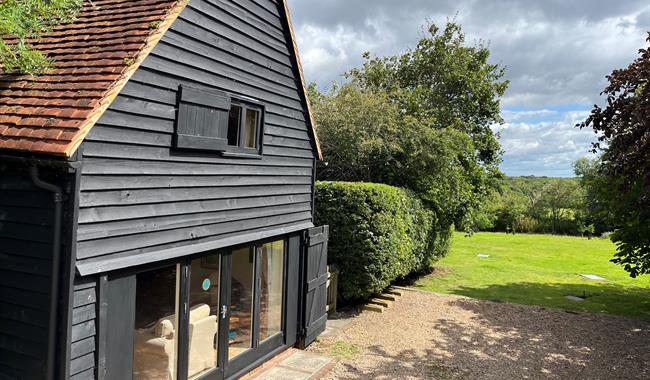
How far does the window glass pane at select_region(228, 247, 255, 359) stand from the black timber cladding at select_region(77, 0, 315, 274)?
0.54 meters

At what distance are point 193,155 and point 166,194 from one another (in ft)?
2.50

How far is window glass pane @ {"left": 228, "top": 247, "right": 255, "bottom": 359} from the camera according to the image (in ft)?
24.8

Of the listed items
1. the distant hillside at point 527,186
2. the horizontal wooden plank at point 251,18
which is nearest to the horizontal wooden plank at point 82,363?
the horizontal wooden plank at point 251,18

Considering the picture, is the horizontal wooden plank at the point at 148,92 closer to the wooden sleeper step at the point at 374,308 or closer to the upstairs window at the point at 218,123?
the upstairs window at the point at 218,123

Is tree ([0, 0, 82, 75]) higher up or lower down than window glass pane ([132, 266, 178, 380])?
higher up

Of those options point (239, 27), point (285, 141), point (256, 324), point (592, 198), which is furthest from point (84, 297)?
point (592, 198)

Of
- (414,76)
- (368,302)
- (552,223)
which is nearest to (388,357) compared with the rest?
(368,302)

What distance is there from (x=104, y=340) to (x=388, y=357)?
6078 millimetres

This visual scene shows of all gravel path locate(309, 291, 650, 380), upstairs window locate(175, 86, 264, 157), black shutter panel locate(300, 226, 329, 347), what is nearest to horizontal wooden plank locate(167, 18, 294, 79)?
upstairs window locate(175, 86, 264, 157)

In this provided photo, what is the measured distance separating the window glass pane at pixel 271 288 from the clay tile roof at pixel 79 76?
4.30 metres

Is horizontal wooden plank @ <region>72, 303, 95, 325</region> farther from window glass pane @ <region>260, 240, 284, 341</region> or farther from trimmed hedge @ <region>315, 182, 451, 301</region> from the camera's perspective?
trimmed hedge @ <region>315, 182, 451, 301</region>

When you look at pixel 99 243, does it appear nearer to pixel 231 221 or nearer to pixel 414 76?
pixel 231 221

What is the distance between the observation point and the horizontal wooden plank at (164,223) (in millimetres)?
4984

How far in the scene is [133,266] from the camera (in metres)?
5.46
